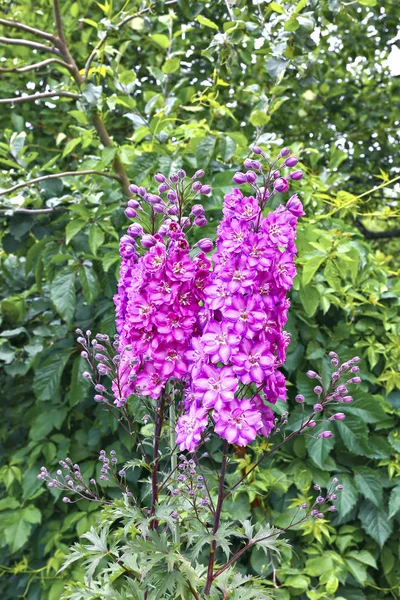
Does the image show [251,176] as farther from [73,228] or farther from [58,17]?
[58,17]

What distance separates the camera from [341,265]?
2053mm

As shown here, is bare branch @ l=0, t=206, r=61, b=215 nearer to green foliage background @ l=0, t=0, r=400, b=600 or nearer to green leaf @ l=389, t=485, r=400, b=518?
green foliage background @ l=0, t=0, r=400, b=600

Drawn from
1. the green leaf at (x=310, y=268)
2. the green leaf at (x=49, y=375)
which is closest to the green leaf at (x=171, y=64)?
the green leaf at (x=310, y=268)

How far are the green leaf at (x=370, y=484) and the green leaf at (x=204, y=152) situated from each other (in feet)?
3.76

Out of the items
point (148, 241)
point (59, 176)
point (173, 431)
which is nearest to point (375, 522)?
point (173, 431)

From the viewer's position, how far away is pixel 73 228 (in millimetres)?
2164

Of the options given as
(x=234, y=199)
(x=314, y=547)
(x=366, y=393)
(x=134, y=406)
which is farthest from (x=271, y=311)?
(x=314, y=547)

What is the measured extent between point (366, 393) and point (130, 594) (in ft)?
3.57

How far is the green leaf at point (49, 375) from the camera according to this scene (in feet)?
7.56

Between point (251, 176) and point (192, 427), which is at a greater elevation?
point (251, 176)

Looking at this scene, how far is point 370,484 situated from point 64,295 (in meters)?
1.19

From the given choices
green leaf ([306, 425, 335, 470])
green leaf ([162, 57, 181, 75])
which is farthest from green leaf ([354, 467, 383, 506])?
green leaf ([162, 57, 181, 75])

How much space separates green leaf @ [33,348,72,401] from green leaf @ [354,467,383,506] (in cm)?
108

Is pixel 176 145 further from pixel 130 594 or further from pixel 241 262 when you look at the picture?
pixel 130 594
